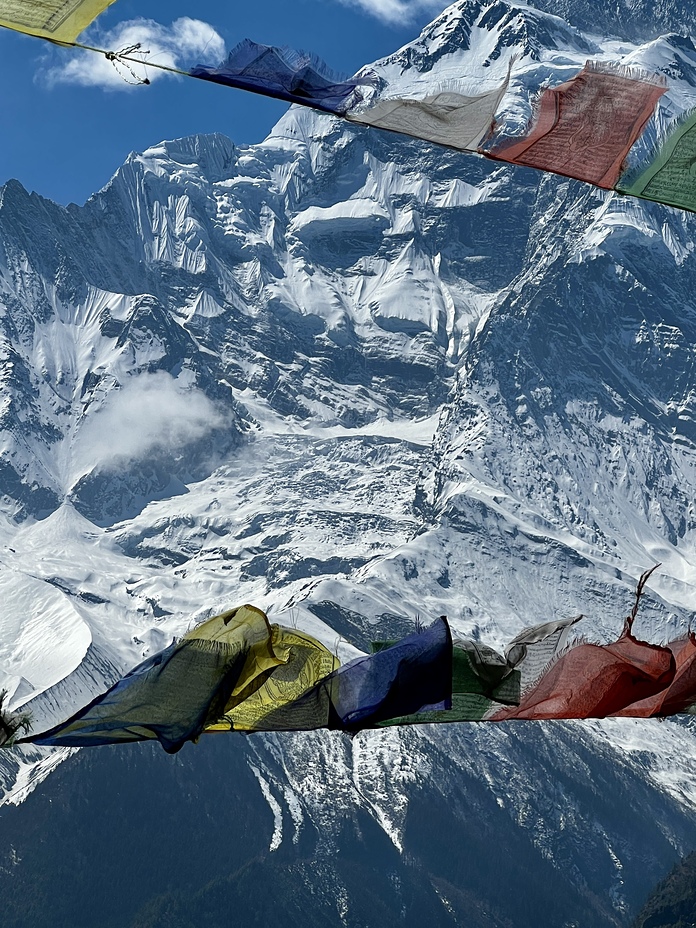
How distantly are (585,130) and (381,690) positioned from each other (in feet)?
20.0

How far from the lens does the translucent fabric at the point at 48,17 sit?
11.9 m

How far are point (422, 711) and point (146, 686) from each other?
2.96 metres

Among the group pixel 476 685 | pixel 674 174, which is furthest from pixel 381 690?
pixel 674 174

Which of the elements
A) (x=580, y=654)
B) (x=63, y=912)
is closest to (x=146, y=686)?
(x=580, y=654)

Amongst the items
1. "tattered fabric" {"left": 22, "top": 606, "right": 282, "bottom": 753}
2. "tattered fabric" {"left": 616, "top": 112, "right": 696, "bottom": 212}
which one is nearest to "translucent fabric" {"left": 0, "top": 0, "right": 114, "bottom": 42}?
"tattered fabric" {"left": 616, "top": 112, "right": 696, "bottom": 212}

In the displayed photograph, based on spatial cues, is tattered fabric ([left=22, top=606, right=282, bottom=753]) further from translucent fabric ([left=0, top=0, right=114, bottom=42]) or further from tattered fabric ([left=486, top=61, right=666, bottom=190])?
translucent fabric ([left=0, top=0, right=114, bottom=42])

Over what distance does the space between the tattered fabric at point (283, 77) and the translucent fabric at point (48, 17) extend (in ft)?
4.59

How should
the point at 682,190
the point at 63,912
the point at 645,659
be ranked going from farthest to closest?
the point at 63,912 < the point at 645,659 < the point at 682,190

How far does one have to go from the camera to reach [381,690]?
50.2ft

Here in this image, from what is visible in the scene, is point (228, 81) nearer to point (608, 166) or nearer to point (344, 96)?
point (344, 96)

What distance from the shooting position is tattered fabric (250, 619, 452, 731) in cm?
1525

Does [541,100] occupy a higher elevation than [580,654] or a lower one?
higher

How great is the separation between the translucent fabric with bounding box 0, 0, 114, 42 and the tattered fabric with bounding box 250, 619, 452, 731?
6.94m

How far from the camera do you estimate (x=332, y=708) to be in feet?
50.8
